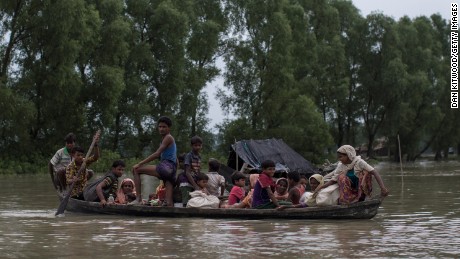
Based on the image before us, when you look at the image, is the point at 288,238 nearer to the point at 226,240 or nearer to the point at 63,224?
the point at 226,240

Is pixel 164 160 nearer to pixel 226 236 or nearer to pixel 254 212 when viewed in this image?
pixel 254 212

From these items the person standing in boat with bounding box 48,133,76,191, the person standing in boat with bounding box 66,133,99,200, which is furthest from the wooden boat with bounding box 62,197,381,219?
the person standing in boat with bounding box 48,133,76,191

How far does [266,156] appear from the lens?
23.2m

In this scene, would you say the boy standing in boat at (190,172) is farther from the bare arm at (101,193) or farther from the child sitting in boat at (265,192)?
the bare arm at (101,193)

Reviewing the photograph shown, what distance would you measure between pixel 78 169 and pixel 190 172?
1971 mm

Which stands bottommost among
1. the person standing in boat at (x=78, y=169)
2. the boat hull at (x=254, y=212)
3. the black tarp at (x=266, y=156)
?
the boat hull at (x=254, y=212)

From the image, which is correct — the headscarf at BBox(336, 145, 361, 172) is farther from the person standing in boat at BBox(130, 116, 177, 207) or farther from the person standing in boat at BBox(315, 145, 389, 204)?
the person standing in boat at BBox(130, 116, 177, 207)

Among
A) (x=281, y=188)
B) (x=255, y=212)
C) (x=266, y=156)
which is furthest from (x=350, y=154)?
(x=266, y=156)

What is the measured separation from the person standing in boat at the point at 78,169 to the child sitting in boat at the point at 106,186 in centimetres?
26

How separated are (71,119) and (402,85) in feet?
73.4

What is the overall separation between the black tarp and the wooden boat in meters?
8.23

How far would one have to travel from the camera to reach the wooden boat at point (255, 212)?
38.3 ft

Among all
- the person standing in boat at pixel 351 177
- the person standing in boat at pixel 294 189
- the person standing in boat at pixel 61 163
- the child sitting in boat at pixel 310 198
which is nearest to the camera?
the person standing in boat at pixel 351 177

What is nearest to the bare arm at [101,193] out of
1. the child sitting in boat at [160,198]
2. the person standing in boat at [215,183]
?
the child sitting in boat at [160,198]
